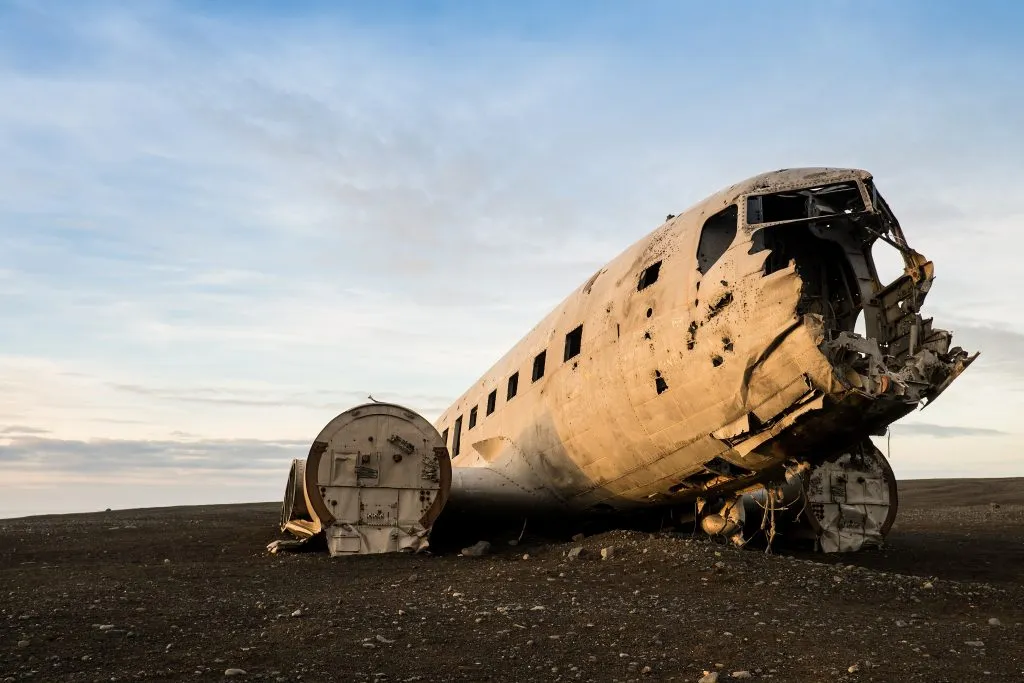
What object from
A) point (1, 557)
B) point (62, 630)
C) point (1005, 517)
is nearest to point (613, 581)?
point (62, 630)

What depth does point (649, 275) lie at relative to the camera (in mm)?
11617

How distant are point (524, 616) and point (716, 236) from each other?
5295 millimetres

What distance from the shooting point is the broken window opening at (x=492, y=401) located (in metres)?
16.7

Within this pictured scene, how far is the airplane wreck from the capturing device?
9.26 m

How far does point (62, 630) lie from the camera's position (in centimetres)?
821

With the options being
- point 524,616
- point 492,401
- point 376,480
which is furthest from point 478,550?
point 524,616

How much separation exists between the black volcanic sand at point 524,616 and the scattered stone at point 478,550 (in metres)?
0.33

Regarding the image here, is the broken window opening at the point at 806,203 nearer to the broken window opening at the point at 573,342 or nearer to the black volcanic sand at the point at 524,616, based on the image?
the broken window opening at the point at 573,342

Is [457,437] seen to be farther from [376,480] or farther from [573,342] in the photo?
[573,342]

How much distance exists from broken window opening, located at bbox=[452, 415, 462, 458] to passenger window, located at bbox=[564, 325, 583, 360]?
631 centimetres

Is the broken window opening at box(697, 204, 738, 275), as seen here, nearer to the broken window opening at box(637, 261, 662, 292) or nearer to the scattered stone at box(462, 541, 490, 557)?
the broken window opening at box(637, 261, 662, 292)

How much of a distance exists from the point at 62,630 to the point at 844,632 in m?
7.38

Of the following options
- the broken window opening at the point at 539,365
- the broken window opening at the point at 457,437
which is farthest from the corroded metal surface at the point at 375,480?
the broken window opening at the point at 457,437

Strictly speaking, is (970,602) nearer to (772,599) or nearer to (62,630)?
(772,599)
